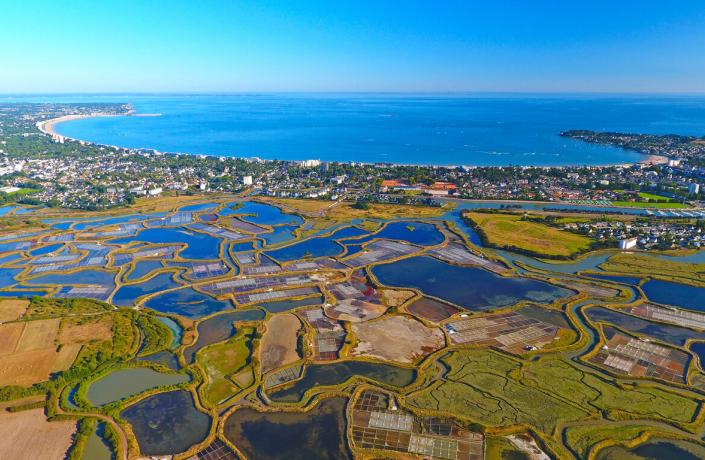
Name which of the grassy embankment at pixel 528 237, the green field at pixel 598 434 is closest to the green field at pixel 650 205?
the grassy embankment at pixel 528 237

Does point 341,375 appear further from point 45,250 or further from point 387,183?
point 387,183

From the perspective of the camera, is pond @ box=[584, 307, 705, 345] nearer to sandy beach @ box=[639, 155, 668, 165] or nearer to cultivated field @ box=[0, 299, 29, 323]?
cultivated field @ box=[0, 299, 29, 323]

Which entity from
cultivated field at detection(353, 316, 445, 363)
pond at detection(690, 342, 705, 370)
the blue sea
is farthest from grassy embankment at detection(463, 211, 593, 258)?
the blue sea

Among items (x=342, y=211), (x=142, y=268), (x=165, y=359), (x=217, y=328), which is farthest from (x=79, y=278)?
(x=342, y=211)

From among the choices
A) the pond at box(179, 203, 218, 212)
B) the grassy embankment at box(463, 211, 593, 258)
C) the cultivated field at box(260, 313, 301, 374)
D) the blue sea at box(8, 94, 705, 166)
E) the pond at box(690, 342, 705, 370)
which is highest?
the blue sea at box(8, 94, 705, 166)

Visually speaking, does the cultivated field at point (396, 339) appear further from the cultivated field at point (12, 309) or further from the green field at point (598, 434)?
the cultivated field at point (12, 309)

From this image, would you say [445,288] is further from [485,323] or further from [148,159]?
[148,159]
